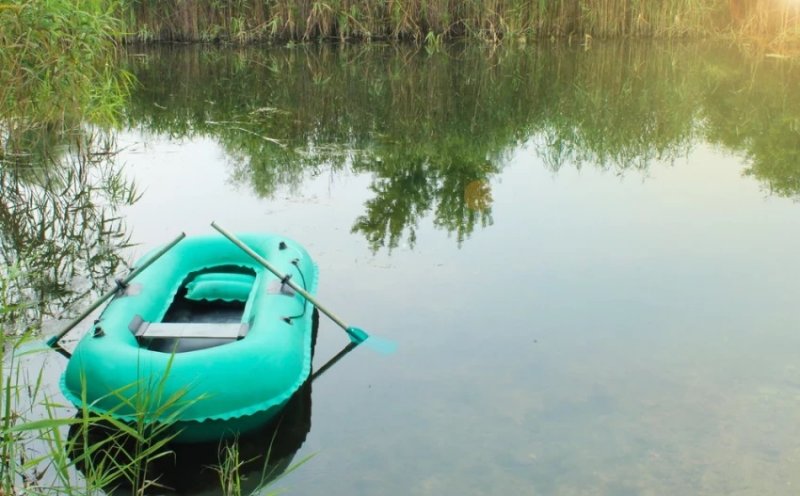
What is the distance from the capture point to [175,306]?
141 inches

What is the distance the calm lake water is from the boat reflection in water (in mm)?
100

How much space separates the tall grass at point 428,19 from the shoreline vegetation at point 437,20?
12 millimetres

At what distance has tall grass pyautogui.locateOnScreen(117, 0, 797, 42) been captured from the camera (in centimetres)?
1075

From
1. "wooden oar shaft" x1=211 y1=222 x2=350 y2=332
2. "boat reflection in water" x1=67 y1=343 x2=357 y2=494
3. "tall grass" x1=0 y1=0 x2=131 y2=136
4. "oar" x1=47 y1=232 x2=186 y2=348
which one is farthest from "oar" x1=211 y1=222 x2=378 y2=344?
"tall grass" x1=0 y1=0 x2=131 y2=136

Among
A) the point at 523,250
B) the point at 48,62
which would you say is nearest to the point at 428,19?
the point at 48,62

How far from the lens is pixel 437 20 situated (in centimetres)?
1092

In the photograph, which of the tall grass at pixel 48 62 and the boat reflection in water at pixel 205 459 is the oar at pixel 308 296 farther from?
the tall grass at pixel 48 62

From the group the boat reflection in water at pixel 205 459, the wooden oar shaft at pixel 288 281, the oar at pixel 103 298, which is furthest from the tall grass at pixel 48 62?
the boat reflection in water at pixel 205 459

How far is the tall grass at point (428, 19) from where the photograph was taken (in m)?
10.8

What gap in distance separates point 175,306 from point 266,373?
0.93 meters

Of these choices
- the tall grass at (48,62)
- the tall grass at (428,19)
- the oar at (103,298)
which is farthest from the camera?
the tall grass at (428,19)

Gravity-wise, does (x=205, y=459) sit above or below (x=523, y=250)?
below

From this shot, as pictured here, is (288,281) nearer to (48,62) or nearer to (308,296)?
(308,296)

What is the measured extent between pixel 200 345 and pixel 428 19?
853cm
